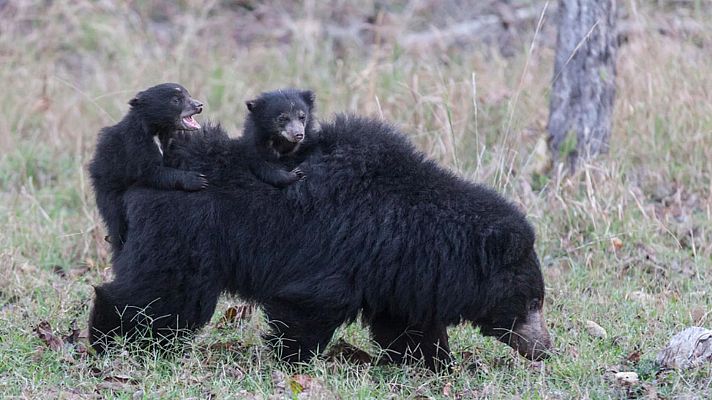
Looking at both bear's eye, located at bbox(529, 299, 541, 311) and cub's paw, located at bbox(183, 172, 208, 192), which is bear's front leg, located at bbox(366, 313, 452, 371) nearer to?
bear's eye, located at bbox(529, 299, 541, 311)

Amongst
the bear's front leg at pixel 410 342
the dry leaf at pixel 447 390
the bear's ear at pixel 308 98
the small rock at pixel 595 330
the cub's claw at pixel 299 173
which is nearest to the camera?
the dry leaf at pixel 447 390

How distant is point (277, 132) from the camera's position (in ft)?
18.2

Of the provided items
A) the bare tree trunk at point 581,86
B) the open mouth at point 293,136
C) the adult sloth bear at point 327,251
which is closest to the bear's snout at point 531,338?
the adult sloth bear at point 327,251

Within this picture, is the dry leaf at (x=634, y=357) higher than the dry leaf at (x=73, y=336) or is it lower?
higher

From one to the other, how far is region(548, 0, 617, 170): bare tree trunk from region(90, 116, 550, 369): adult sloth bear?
3121 millimetres

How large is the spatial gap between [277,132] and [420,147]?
314 cm

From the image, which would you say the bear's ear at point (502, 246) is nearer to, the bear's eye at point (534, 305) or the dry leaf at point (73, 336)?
the bear's eye at point (534, 305)

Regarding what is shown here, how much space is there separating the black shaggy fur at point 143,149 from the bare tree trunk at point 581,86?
12.7ft

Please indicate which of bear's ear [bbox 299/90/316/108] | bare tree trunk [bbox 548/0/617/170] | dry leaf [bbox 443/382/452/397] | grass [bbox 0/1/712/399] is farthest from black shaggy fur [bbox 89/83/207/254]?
bare tree trunk [bbox 548/0/617/170]

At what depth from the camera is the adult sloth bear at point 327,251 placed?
541cm

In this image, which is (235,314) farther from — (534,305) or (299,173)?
(534,305)

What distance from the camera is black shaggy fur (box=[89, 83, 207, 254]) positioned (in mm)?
5422

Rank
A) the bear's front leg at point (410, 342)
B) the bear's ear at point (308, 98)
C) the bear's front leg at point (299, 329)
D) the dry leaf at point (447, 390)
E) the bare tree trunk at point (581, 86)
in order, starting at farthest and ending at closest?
the bare tree trunk at point (581, 86)
the bear's ear at point (308, 98)
the bear's front leg at point (410, 342)
the bear's front leg at point (299, 329)
the dry leaf at point (447, 390)

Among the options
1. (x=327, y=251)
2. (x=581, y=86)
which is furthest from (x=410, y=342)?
(x=581, y=86)
